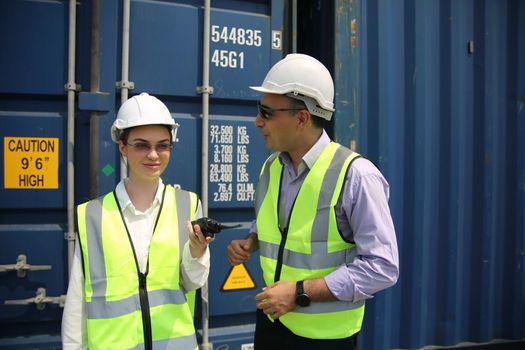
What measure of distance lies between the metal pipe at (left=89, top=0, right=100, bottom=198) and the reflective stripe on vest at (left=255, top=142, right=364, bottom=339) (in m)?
1.12

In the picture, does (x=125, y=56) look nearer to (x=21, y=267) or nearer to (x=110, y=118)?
(x=110, y=118)

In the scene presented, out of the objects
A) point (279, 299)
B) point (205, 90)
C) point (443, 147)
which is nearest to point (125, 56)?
point (205, 90)

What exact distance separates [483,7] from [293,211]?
8.07 ft

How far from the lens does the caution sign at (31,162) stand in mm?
2320

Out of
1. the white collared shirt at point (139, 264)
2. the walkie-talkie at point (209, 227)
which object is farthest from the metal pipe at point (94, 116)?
the walkie-talkie at point (209, 227)

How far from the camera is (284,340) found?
1.80m

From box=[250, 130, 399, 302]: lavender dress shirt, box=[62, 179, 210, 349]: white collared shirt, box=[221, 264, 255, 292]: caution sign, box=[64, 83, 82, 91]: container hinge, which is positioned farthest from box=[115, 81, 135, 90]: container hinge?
box=[250, 130, 399, 302]: lavender dress shirt

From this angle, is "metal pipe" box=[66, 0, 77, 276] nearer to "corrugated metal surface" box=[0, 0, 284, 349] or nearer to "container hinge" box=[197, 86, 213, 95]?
"corrugated metal surface" box=[0, 0, 284, 349]

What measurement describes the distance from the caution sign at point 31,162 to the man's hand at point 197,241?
3.41ft

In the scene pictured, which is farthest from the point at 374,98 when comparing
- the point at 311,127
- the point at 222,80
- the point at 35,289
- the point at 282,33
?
the point at 35,289

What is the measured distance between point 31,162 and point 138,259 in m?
1.02

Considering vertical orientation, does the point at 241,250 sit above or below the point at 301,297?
above

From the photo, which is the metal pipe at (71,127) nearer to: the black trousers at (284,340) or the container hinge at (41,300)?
the container hinge at (41,300)

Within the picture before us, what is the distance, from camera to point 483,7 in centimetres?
328
